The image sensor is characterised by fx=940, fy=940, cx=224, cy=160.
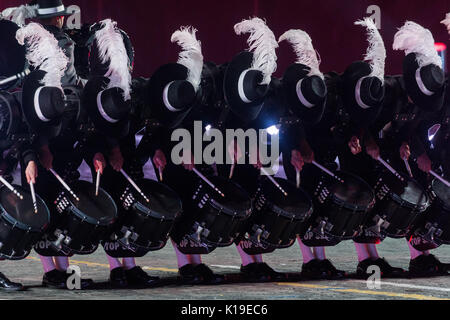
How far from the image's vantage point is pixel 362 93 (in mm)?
7395

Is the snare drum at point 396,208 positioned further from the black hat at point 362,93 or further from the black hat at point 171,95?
the black hat at point 171,95

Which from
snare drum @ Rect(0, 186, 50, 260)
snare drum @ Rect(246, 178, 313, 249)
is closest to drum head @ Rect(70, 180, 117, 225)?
snare drum @ Rect(0, 186, 50, 260)

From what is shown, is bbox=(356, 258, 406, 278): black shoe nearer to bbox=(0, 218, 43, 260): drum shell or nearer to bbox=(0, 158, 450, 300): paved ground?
bbox=(0, 158, 450, 300): paved ground

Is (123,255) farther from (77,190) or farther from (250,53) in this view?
(250,53)

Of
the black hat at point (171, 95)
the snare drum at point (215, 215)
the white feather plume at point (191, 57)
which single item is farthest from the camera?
the snare drum at point (215, 215)

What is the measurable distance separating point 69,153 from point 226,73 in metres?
1.34

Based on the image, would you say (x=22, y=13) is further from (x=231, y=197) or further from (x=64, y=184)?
(x=231, y=197)

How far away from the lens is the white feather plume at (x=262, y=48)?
7.18 metres

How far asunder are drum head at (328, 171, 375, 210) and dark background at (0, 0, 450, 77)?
849 cm

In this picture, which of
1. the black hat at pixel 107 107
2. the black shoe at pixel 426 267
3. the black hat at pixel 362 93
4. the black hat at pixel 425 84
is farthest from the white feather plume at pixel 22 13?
the black shoe at pixel 426 267

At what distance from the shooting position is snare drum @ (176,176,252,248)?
7207mm

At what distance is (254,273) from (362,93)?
1.74 metres

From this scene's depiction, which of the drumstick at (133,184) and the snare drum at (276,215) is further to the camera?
the snare drum at (276,215)

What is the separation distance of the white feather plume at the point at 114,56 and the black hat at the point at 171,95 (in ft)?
0.69
